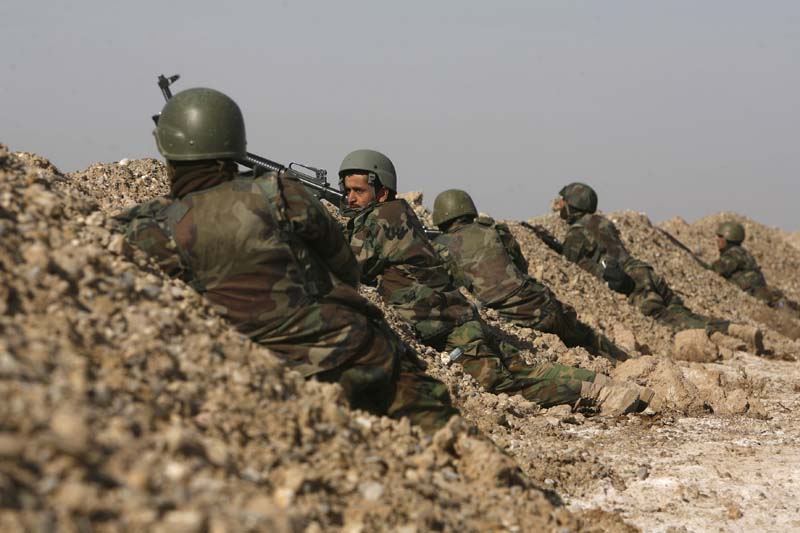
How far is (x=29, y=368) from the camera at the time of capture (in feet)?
9.05

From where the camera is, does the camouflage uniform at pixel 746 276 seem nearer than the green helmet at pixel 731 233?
Yes

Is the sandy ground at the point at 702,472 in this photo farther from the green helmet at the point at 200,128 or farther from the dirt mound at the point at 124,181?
the dirt mound at the point at 124,181

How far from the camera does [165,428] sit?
2.91 m

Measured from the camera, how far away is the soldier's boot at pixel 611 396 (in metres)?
6.64

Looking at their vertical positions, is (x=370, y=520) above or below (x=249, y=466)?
below

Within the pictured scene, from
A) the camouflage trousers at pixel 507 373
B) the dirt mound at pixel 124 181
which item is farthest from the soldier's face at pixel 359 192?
the dirt mound at pixel 124 181

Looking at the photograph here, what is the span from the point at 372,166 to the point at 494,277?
7.00ft

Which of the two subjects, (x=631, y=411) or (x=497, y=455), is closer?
(x=497, y=455)

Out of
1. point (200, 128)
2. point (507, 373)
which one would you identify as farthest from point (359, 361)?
point (507, 373)

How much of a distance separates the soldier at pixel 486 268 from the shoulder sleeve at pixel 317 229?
4134 millimetres

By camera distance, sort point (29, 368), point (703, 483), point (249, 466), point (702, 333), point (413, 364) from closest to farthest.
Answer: point (29, 368) → point (249, 466) → point (413, 364) → point (703, 483) → point (702, 333)

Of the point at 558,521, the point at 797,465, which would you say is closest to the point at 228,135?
the point at 558,521

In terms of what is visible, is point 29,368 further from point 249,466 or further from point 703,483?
point 703,483

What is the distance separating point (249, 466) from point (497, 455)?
1256 millimetres
